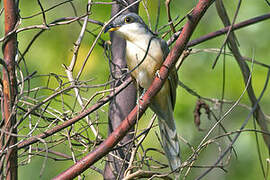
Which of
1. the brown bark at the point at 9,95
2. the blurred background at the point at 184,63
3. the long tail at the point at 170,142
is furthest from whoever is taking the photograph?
the blurred background at the point at 184,63

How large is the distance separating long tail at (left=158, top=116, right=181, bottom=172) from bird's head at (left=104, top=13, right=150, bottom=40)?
2.46 ft

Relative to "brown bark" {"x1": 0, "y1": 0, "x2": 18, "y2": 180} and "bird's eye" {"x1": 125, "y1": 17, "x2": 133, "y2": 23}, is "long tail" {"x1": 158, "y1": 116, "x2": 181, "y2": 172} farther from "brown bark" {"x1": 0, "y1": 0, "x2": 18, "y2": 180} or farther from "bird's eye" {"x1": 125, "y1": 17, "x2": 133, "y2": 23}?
"brown bark" {"x1": 0, "y1": 0, "x2": 18, "y2": 180}

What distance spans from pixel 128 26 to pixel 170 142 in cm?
94

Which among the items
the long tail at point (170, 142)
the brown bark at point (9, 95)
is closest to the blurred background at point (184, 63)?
the long tail at point (170, 142)

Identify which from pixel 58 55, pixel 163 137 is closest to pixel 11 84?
pixel 163 137

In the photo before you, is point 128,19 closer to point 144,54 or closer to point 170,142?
point 144,54

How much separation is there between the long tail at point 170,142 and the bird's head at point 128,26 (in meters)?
0.75

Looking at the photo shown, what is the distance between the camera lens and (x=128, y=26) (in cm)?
327

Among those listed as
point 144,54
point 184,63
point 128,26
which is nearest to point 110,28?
point 128,26

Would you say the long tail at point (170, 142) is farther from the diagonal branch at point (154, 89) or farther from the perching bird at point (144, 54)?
the diagonal branch at point (154, 89)

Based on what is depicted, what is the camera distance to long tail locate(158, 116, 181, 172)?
3.15 metres

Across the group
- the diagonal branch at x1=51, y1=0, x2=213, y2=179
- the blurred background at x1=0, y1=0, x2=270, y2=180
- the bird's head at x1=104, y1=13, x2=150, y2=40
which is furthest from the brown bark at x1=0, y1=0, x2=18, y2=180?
the blurred background at x1=0, y1=0, x2=270, y2=180

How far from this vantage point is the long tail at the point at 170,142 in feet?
10.3

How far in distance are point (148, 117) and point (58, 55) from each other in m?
1.37
